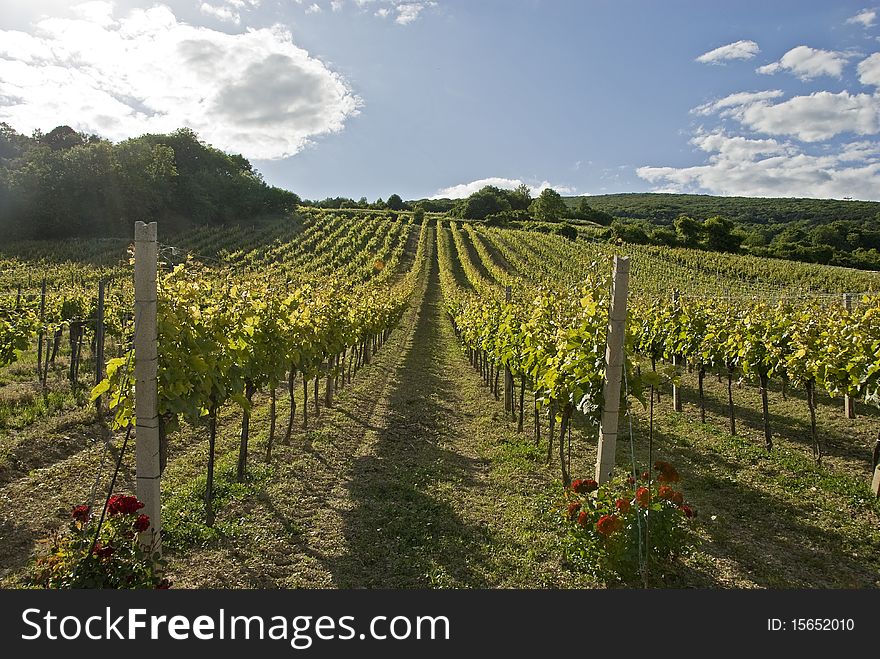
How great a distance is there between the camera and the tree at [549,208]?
278ft

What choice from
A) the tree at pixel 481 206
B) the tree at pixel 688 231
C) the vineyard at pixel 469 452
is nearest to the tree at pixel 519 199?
the tree at pixel 481 206

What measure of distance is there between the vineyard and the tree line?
3967cm

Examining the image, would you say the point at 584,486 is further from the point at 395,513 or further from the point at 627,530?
the point at 395,513

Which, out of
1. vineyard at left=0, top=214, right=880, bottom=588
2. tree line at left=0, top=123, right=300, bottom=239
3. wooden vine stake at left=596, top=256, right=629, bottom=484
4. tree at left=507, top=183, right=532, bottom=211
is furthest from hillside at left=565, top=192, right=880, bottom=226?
wooden vine stake at left=596, top=256, right=629, bottom=484

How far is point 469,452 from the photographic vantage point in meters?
8.54

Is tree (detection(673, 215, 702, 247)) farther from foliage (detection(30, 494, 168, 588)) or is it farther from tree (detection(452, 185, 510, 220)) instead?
foliage (detection(30, 494, 168, 588))

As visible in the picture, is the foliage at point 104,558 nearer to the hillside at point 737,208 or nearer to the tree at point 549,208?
the tree at point 549,208

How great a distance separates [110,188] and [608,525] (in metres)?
56.0

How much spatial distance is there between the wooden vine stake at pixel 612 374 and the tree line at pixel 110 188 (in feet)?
172

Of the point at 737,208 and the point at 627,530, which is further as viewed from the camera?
the point at 737,208

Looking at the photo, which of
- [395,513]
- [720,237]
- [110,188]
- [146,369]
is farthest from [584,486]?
[720,237]

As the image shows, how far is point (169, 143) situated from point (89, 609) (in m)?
74.0

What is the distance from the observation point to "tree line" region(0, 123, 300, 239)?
4450 cm

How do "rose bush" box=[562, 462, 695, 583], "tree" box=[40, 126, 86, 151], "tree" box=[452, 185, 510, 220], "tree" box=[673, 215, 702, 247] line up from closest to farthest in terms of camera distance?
"rose bush" box=[562, 462, 695, 583], "tree" box=[673, 215, 702, 247], "tree" box=[40, 126, 86, 151], "tree" box=[452, 185, 510, 220]
